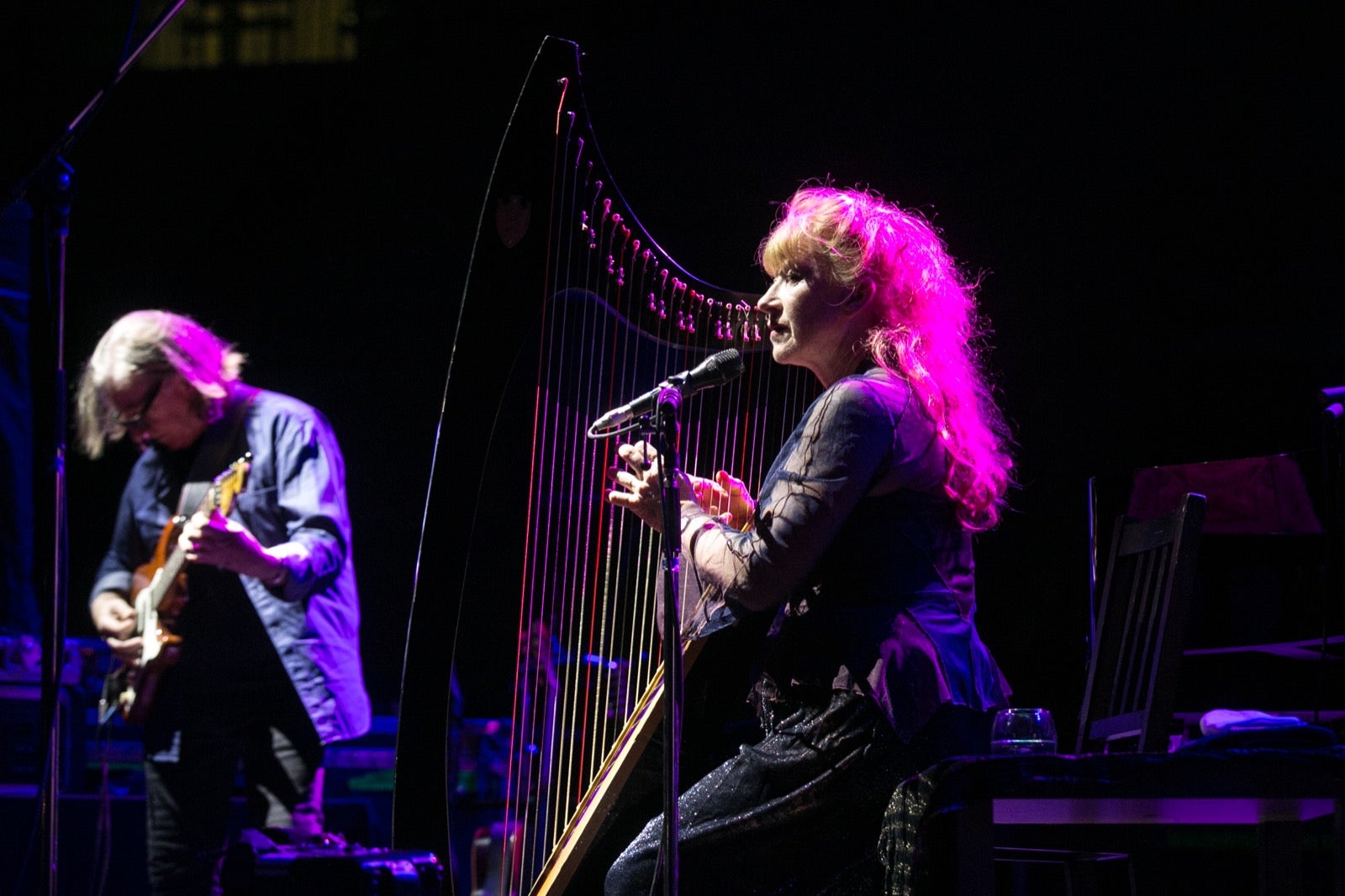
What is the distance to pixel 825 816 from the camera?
66.8 inches

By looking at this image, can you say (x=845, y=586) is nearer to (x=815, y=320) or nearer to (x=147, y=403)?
(x=815, y=320)

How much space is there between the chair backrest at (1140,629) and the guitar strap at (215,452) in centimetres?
262

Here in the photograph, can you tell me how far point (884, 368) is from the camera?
1915mm

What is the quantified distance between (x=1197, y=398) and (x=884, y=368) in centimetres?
263

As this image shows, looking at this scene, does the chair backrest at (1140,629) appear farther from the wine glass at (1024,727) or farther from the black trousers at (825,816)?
the black trousers at (825,816)

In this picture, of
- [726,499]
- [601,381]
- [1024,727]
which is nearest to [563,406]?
[601,381]

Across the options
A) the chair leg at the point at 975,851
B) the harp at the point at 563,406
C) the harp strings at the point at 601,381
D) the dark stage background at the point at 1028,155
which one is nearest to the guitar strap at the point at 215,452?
the dark stage background at the point at 1028,155

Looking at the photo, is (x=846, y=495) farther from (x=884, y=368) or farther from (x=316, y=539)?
(x=316, y=539)

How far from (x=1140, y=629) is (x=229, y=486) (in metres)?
2.62

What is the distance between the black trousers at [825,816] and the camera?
1.69 meters

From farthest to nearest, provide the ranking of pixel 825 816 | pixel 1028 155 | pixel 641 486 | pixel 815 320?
pixel 1028 155
pixel 815 320
pixel 641 486
pixel 825 816

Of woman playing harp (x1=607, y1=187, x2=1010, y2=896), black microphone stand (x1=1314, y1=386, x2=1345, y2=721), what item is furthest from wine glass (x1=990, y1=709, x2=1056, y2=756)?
black microphone stand (x1=1314, y1=386, x2=1345, y2=721)

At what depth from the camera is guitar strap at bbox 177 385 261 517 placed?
3.84m

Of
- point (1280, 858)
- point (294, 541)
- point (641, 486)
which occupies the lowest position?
point (1280, 858)
